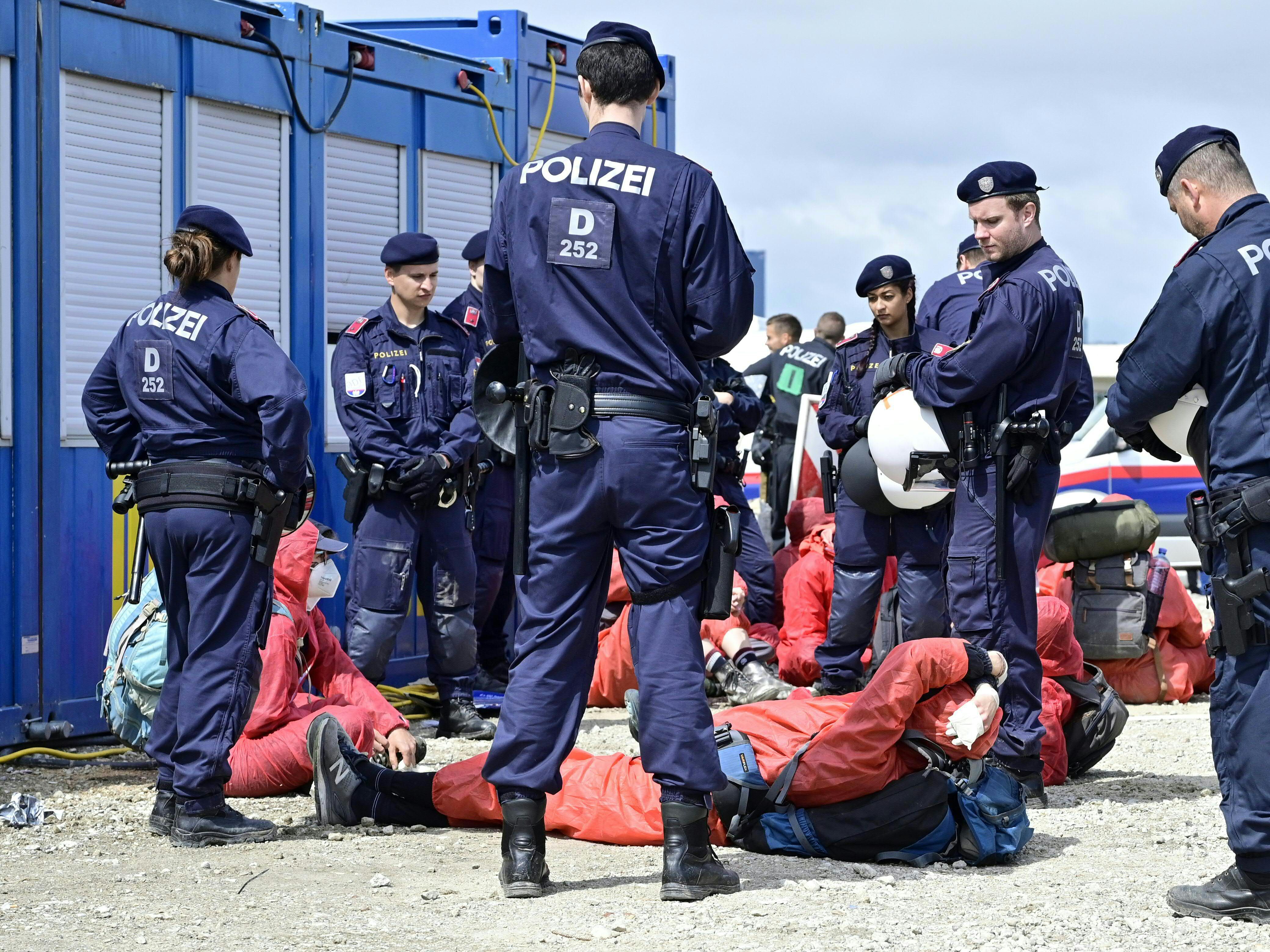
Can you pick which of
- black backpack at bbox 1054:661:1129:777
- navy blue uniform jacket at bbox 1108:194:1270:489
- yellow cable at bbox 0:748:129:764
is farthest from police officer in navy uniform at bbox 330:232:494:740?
navy blue uniform jacket at bbox 1108:194:1270:489

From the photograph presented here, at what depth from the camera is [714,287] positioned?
13.9 ft

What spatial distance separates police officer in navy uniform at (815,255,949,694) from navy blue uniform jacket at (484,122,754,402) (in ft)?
10.4

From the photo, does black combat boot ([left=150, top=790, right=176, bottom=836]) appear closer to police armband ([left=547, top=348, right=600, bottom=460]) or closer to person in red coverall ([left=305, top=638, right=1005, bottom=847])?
person in red coverall ([left=305, top=638, right=1005, bottom=847])

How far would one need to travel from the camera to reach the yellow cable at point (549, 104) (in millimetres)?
9094

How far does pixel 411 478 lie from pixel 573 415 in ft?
9.90

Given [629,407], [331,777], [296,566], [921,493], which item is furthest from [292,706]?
[921,493]

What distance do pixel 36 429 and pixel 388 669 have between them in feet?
7.49

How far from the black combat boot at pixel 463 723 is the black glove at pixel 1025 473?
2663 millimetres

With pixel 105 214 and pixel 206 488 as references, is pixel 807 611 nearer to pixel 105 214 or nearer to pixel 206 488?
pixel 105 214

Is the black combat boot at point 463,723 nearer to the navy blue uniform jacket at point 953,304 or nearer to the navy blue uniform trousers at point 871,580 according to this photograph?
the navy blue uniform trousers at point 871,580

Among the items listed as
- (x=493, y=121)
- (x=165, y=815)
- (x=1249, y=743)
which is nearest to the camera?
(x=1249, y=743)

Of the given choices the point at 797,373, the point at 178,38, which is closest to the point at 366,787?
the point at 178,38

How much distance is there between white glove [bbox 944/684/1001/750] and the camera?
14.4 ft

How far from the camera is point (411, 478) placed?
705 cm
